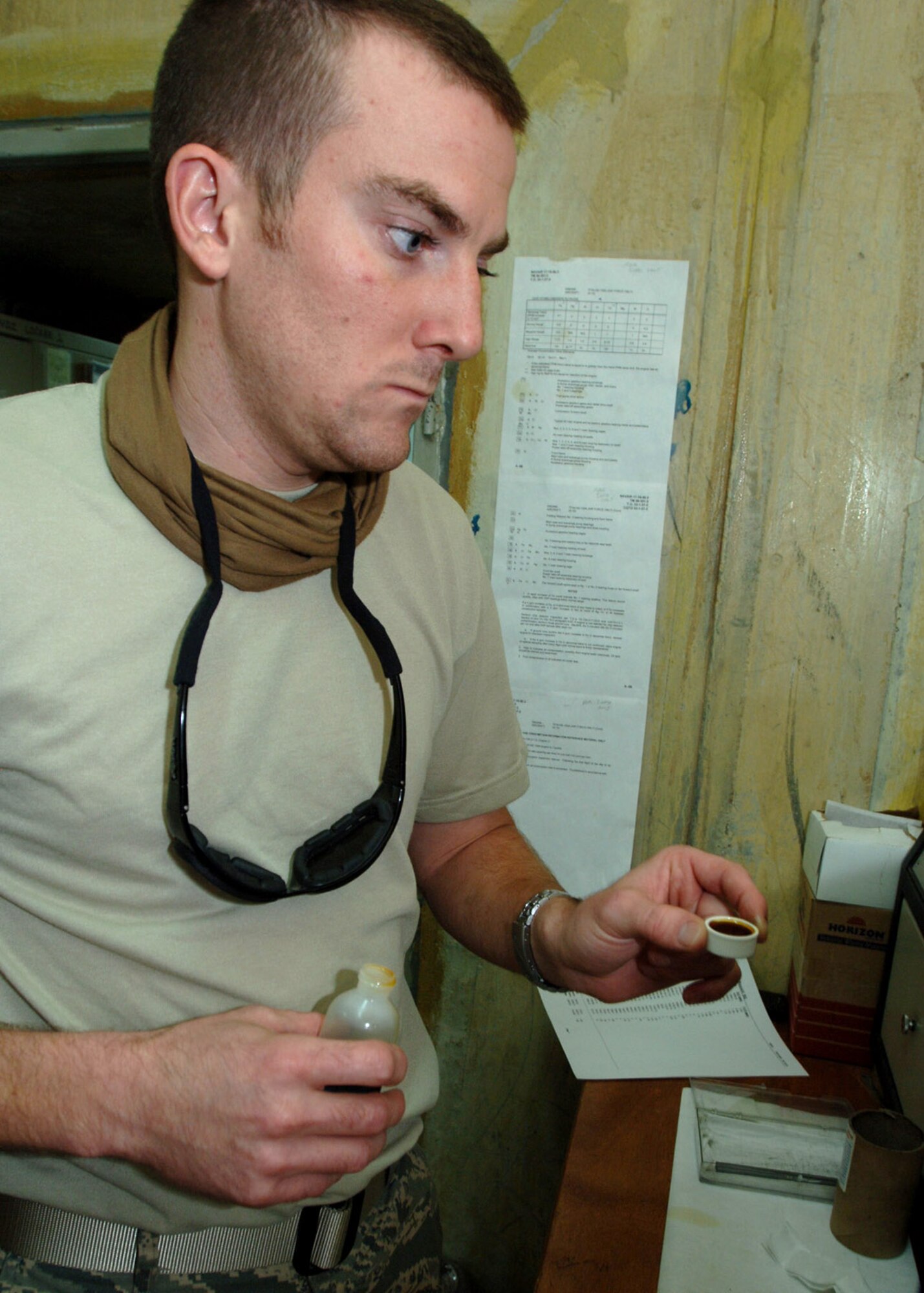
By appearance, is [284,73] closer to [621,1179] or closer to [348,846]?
[348,846]

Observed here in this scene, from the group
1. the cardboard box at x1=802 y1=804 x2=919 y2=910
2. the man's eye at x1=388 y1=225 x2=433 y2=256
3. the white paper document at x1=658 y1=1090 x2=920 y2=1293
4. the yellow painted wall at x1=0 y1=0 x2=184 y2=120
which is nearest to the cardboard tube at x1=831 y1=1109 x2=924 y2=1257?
the white paper document at x1=658 y1=1090 x2=920 y2=1293

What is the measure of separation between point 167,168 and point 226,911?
768 millimetres

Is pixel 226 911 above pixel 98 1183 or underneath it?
above

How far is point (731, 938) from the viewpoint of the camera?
32.1 inches

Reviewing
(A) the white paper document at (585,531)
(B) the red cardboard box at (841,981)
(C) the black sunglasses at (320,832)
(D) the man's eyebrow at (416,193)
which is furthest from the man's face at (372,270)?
(B) the red cardboard box at (841,981)

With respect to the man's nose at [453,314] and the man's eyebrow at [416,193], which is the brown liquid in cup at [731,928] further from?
the man's eyebrow at [416,193]

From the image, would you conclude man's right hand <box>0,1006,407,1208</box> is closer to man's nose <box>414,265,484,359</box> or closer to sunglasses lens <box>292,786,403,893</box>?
sunglasses lens <box>292,786,403,893</box>

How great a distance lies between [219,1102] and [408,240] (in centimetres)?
79

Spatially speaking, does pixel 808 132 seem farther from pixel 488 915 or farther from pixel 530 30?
pixel 488 915

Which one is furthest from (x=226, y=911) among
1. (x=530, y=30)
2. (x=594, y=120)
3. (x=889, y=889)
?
(x=530, y=30)

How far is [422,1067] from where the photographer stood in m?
1.04

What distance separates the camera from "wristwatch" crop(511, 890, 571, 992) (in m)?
1.05

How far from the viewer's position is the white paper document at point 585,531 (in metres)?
1.50

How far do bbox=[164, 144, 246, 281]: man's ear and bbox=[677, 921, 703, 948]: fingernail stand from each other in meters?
0.81
